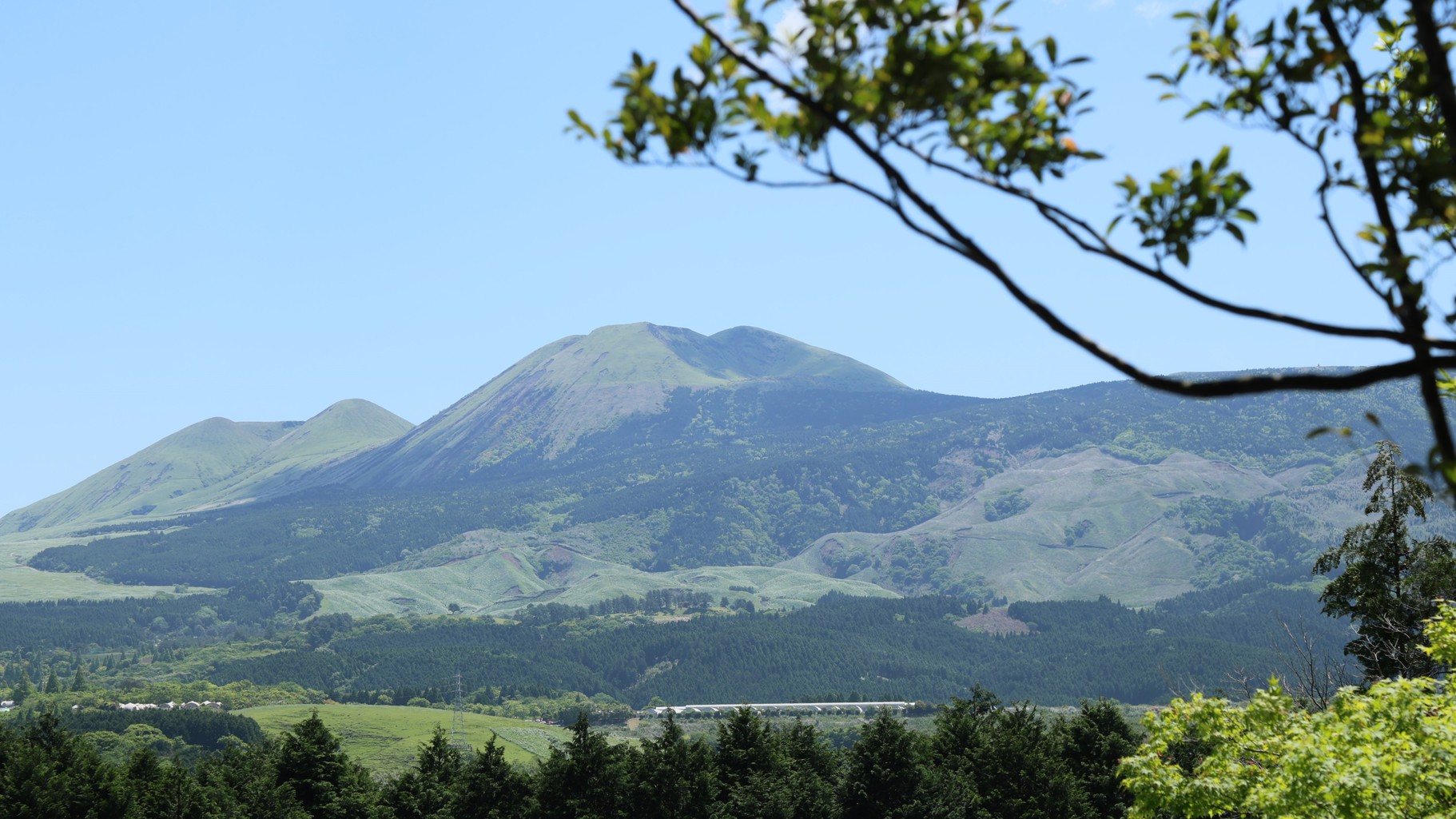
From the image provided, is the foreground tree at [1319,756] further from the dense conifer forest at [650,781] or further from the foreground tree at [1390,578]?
the dense conifer forest at [650,781]

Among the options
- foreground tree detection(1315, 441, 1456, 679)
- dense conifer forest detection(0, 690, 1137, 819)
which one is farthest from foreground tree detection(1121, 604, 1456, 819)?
dense conifer forest detection(0, 690, 1137, 819)

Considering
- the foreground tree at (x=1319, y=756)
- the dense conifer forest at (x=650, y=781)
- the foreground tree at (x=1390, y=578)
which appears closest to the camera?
the foreground tree at (x=1319, y=756)

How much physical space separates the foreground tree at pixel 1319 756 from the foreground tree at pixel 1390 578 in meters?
13.5

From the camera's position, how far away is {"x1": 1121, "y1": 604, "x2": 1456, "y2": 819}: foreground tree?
56.1 feet

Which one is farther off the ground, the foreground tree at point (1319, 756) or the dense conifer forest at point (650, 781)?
the foreground tree at point (1319, 756)

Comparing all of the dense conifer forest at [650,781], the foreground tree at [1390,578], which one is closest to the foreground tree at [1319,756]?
the foreground tree at [1390,578]

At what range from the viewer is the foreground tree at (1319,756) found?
1709 centimetres

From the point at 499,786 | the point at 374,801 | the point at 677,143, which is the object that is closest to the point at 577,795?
the point at 499,786

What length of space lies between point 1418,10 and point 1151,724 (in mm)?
21937

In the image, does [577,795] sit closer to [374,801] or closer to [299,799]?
[374,801]

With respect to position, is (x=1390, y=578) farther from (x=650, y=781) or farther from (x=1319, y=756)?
(x=650, y=781)

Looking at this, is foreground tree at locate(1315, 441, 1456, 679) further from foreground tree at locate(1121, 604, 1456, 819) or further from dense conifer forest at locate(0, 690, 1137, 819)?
foreground tree at locate(1121, 604, 1456, 819)

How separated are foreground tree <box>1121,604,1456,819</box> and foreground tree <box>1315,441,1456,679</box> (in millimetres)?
13452

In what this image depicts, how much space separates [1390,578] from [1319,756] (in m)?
25.4
